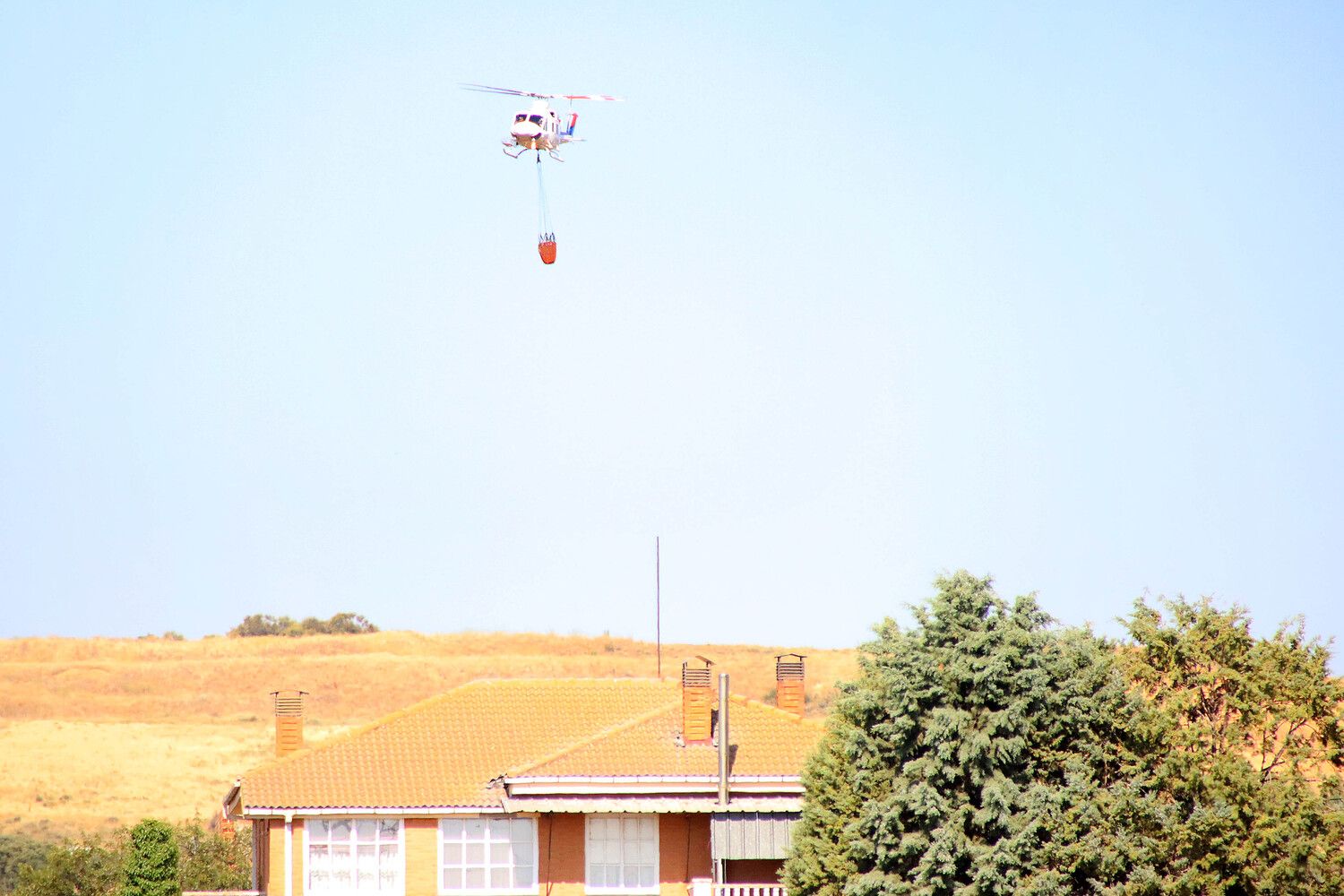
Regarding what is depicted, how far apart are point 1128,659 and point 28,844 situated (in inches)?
1824

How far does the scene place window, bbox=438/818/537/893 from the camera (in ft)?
117

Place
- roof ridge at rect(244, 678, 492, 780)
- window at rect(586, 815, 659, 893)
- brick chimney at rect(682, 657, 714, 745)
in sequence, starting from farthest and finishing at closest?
roof ridge at rect(244, 678, 492, 780) < brick chimney at rect(682, 657, 714, 745) < window at rect(586, 815, 659, 893)

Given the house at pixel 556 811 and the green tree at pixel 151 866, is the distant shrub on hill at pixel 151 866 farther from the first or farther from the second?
the house at pixel 556 811

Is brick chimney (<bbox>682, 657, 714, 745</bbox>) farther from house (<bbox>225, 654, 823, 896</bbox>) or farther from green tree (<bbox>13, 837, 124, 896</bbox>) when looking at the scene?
green tree (<bbox>13, 837, 124, 896</bbox>)

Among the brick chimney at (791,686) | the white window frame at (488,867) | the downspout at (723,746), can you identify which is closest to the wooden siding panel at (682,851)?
the downspout at (723,746)

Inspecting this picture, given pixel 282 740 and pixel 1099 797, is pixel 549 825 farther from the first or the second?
pixel 1099 797

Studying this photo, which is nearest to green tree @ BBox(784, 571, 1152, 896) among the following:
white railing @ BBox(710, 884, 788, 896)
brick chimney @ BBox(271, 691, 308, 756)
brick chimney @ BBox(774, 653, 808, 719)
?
white railing @ BBox(710, 884, 788, 896)

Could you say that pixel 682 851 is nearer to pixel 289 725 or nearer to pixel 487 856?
pixel 487 856

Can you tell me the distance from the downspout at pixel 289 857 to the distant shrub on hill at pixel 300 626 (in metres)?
87.5

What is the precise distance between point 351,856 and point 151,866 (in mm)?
6444

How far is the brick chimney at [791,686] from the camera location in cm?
3950

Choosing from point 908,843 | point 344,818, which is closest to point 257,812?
point 344,818

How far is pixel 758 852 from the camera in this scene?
3472cm

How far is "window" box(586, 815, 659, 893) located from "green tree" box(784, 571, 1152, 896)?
562 centimetres
